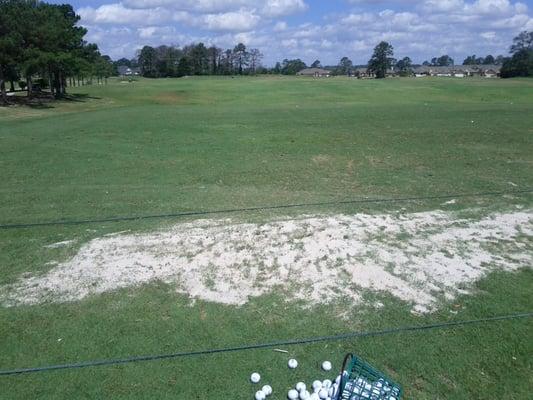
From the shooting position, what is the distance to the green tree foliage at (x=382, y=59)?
12325cm

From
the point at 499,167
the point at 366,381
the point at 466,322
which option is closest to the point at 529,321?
the point at 466,322

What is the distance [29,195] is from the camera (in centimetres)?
1120

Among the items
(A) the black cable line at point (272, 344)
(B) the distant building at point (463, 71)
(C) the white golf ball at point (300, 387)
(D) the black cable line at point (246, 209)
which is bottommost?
(C) the white golf ball at point (300, 387)

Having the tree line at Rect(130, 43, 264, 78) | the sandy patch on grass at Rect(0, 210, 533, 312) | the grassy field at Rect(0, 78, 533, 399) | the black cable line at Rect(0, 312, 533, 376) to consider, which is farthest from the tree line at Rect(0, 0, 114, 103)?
the tree line at Rect(130, 43, 264, 78)

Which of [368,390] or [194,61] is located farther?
[194,61]

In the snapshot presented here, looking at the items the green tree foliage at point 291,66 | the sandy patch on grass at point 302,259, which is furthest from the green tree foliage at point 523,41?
the sandy patch on grass at point 302,259

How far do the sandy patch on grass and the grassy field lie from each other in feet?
0.85

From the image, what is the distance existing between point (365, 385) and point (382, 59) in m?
129

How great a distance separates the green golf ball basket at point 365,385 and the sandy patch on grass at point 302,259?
5.36ft

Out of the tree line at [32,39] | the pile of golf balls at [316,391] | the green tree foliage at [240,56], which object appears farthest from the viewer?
the green tree foliage at [240,56]

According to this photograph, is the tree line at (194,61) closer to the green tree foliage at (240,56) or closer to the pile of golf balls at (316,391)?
the green tree foliage at (240,56)

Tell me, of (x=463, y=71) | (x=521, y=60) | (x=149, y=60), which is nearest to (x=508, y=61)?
(x=521, y=60)

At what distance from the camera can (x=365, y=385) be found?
4.61m

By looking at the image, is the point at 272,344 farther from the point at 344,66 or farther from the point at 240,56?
the point at 344,66
